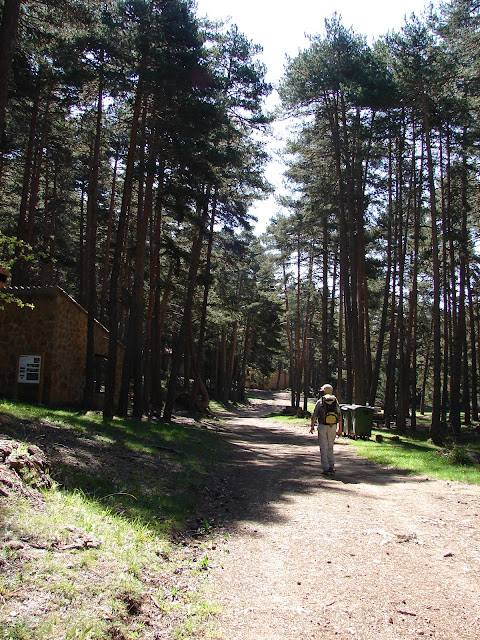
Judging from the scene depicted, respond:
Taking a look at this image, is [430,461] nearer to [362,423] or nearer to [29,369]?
[362,423]

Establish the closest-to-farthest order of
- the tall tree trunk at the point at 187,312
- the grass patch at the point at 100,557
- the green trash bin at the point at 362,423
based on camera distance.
A: the grass patch at the point at 100,557
the green trash bin at the point at 362,423
the tall tree trunk at the point at 187,312

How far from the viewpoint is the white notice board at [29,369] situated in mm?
16469

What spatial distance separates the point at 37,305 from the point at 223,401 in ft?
86.9

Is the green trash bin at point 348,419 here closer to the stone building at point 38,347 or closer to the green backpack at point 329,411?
the green backpack at point 329,411

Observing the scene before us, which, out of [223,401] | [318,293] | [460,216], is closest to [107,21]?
[460,216]

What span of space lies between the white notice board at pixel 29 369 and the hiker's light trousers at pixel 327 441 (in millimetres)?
11203

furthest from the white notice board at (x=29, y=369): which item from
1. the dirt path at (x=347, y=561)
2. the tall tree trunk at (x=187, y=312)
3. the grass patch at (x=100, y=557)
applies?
the dirt path at (x=347, y=561)

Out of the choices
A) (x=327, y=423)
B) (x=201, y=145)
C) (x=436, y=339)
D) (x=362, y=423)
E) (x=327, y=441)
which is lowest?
(x=362, y=423)

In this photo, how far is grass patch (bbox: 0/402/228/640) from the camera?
2969 millimetres

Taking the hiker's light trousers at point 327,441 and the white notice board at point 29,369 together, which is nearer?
the hiker's light trousers at point 327,441

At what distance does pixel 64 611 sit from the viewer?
2.96m

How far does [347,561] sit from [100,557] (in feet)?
7.87

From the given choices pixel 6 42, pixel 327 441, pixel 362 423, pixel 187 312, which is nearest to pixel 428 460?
pixel 327 441

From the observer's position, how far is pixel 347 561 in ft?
15.1
